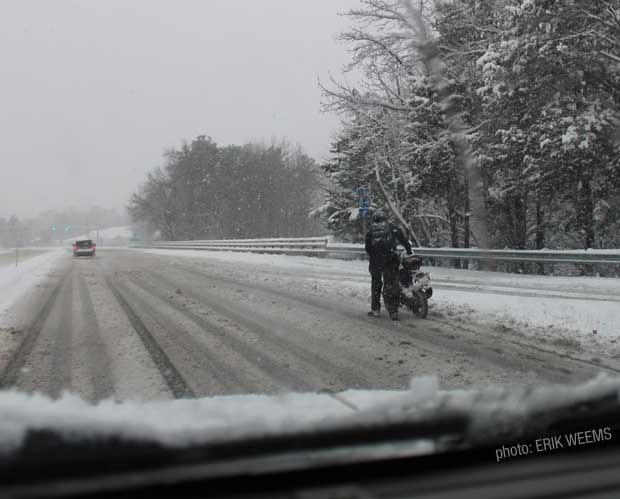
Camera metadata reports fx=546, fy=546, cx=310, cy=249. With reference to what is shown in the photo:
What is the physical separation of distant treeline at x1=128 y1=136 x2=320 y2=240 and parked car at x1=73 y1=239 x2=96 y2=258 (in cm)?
1268

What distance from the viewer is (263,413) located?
6.99 ft

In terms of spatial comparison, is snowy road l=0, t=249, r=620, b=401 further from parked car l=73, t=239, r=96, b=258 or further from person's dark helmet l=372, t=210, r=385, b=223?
parked car l=73, t=239, r=96, b=258

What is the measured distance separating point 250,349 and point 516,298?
6300mm

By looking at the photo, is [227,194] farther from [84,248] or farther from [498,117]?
[498,117]

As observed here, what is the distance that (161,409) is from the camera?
7.45ft

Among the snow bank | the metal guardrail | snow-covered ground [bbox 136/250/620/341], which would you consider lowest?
snow-covered ground [bbox 136/250/620/341]

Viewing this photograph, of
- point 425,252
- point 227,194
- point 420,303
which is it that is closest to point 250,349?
point 420,303

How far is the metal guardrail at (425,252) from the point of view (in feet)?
46.9

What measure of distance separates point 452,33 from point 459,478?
68.7 ft

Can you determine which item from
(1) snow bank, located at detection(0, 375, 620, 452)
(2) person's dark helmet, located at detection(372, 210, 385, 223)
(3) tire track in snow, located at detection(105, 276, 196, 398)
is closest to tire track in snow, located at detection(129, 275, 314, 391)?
(3) tire track in snow, located at detection(105, 276, 196, 398)

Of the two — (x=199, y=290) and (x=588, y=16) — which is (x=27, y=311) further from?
(x=588, y=16)

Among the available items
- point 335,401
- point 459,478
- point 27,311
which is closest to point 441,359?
point 335,401

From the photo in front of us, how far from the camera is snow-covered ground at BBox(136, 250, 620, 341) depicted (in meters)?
8.29

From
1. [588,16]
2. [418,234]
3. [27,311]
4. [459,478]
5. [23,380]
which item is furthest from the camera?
[418,234]
